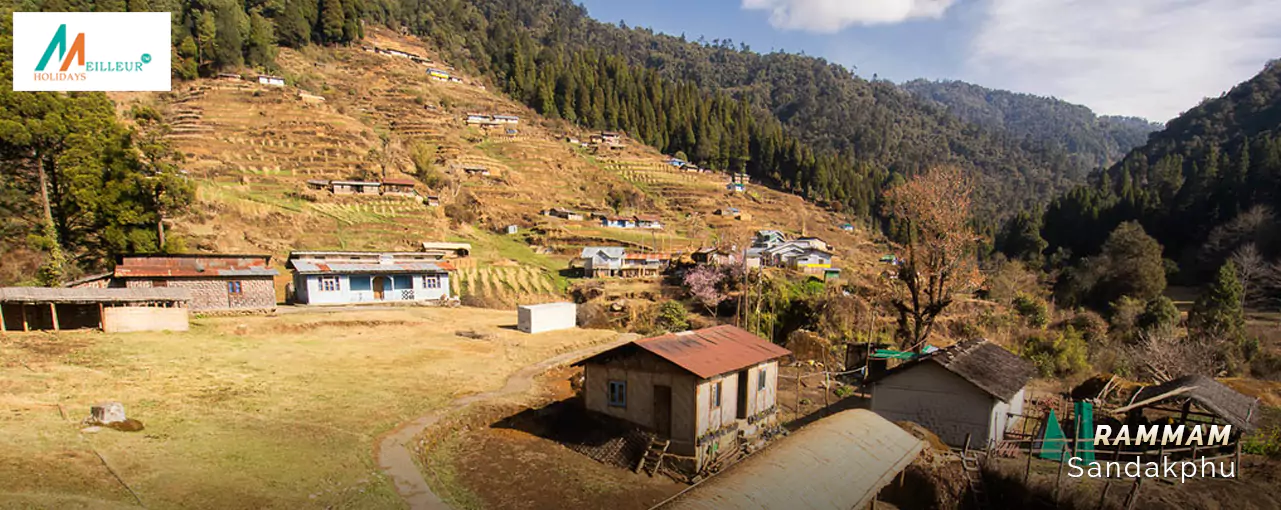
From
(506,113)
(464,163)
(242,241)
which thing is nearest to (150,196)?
(242,241)

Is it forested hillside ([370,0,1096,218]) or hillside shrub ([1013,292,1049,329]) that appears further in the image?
forested hillside ([370,0,1096,218])

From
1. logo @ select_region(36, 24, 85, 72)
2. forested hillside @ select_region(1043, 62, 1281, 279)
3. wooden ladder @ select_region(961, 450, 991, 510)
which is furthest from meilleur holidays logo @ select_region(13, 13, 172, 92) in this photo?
forested hillside @ select_region(1043, 62, 1281, 279)

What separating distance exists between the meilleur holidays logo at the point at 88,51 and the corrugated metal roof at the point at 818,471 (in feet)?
119

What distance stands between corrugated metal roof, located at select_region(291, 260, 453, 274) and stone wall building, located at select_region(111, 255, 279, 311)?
2966 millimetres

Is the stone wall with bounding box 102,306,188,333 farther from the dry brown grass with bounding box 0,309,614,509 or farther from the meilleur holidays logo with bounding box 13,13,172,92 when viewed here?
the meilleur holidays logo with bounding box 13,13,172,92

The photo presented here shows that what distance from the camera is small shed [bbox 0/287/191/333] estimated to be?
70.5ft

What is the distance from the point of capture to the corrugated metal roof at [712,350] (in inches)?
624

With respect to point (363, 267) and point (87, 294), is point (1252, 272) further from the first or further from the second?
point (87, 294)

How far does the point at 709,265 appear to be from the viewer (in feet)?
158

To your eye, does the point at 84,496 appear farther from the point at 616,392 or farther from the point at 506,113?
the point at 506,113

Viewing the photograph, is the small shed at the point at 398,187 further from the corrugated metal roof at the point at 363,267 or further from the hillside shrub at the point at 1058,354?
the hillside shrub at the point at 1058,354

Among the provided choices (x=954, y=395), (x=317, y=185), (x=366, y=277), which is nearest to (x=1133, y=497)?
(x=954, y=395)

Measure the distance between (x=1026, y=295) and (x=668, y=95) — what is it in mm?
95872

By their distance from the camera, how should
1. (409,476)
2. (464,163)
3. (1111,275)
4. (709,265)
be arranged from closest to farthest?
(409,476), (1111,275), (709,265), (464,163)
